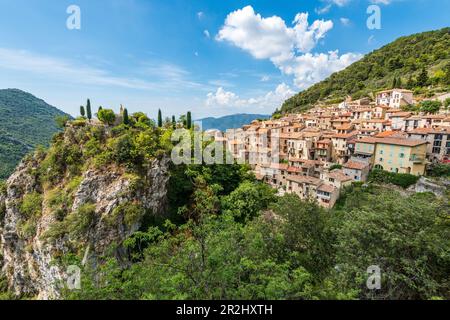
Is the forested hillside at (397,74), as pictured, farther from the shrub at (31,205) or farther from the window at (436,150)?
the shrub at (31,205)

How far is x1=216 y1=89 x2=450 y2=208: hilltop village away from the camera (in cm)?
2829

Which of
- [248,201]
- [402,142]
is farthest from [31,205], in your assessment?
[402,142]

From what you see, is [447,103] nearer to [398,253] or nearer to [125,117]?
[398,253]

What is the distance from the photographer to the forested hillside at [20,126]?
262ft

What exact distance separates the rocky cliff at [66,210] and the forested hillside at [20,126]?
5111cm

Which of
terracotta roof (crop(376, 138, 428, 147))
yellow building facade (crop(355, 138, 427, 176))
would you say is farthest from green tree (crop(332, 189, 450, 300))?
yellow building facade (crop(355, 138, 427, 176))

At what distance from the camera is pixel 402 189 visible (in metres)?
27.3

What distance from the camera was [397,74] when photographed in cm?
7131

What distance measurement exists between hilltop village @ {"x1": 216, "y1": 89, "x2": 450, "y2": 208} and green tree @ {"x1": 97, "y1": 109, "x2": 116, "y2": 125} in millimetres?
20523

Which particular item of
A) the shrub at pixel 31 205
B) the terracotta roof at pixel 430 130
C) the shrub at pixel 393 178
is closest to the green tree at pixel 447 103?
the terracotta roof at pixel 430 130

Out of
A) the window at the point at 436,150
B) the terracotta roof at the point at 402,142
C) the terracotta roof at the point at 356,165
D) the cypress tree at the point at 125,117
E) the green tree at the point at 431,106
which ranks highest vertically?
the green tree at the point at 431,106

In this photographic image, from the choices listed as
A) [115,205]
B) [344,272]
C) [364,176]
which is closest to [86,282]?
[344,272]

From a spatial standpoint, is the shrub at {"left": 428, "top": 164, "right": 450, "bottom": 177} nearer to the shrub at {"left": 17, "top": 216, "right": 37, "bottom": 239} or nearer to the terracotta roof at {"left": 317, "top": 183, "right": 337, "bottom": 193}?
the terracotta roof at {"left": 317, "top": 183, "right": 337, "bottom": 193}

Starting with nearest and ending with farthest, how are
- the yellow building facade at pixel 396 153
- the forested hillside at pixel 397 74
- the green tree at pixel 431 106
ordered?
the yellow building facade at pixel 396 153, the green tree at pixel 431 106, the forested hillside at pixel 397 74
